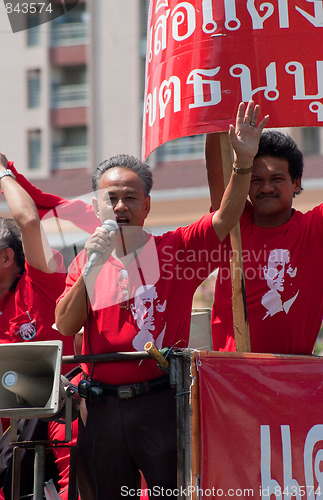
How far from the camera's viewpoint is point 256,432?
11.0 ft

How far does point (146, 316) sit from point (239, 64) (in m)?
1.23

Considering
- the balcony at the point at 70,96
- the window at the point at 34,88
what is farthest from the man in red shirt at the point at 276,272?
the window at the point at 34,88

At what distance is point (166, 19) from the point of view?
4141 mm

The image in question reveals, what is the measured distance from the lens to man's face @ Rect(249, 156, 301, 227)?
4.09 m

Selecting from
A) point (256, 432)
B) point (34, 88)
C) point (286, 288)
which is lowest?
point (256, 432)

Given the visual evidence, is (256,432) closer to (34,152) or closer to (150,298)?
(150,298)

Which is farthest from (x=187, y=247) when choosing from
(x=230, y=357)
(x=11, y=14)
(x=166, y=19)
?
(x=11, y=14)

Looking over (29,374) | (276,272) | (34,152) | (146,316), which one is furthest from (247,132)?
(34,152)

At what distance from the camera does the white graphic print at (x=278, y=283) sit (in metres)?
3.95

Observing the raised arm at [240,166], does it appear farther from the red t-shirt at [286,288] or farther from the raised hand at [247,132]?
the red t-shirt at [286,288]

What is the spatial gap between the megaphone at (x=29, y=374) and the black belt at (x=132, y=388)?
0.52 feet

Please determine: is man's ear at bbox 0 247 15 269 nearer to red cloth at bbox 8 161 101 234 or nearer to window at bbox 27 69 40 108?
red cloth at bbox 8 161 101 234

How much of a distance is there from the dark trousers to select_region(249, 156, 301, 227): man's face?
1.05 metres

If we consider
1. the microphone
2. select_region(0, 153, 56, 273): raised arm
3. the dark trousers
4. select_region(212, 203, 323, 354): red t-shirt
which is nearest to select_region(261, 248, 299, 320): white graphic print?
select_region(212, 203, 323, 354): red t-shirt
